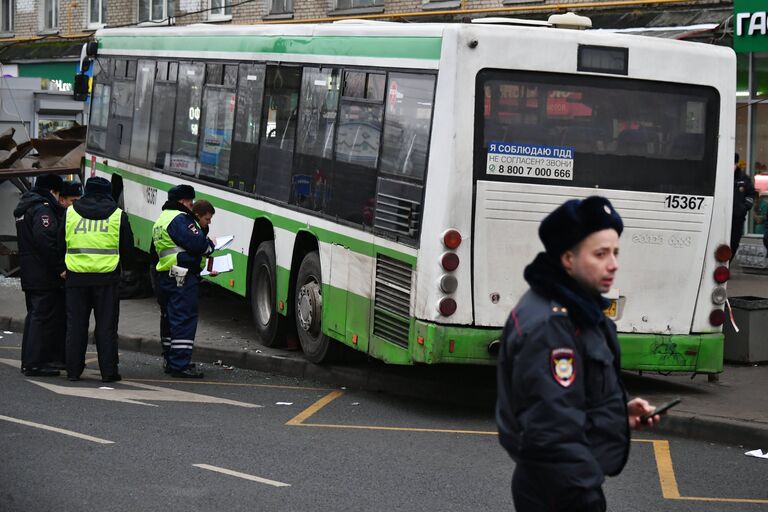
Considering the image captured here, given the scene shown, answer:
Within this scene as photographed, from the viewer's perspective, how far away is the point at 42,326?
500 inches

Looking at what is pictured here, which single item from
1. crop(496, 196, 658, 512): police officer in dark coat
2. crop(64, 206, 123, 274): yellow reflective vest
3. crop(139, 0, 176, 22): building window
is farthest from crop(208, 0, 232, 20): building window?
crop(496, 196, 658, 512): police officer in dark coat

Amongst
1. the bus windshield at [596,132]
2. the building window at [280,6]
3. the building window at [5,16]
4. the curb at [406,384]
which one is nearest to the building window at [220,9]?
the building window at [280,6]

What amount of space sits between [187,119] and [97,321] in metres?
4.76

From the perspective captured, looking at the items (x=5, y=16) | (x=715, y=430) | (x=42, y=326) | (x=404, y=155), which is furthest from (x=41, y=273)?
(x=5, y=16)

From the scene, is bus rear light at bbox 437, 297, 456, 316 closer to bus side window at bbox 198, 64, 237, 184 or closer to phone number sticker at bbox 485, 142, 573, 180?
phone number sticker at bbox 485, 142, 573, 180

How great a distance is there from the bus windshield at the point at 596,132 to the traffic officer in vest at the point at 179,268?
3220mm

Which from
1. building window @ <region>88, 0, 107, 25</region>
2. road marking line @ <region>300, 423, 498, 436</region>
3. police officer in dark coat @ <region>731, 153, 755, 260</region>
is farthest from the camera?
building window @ <region>88, 0, 107, 25</region>

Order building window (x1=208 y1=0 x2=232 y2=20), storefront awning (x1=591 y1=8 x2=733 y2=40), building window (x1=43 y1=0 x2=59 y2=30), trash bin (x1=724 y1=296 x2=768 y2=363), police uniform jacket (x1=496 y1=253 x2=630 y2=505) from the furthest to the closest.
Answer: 1. building window (x1=43 y1=0 x2=59 y2=30)
2. building window (x1=208 y1=0 x2=232 y2=20)
3. storefront awning (x1=591 y1=8 x2=733 y2=40)
4. trash bin (x1=724 y1=296 x2=768 y2=363)
5. police uniform jacket (x1=496 y1=253 x2=630 y2=505)

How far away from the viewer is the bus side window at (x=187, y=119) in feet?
53.0

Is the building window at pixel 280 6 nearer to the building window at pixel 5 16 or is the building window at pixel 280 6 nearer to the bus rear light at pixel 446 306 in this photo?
the building window at pixel 5 16

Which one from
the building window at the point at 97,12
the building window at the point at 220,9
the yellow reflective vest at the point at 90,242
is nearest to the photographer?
the yellow reflective vest at the point at 90,242

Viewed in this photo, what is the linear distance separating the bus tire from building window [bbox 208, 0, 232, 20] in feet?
57.5

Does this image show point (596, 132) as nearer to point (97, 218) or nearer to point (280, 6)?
point (97, 218)

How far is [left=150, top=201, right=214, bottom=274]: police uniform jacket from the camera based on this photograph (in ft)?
41.0
